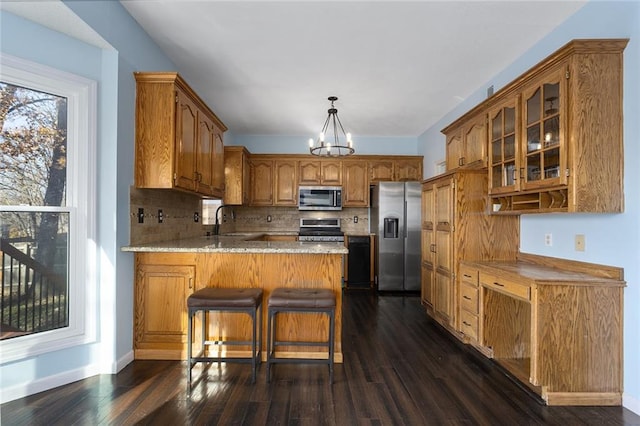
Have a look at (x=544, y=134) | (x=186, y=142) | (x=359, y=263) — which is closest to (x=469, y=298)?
(x=544, y=134)

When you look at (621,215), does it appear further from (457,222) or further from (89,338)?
(89,338)

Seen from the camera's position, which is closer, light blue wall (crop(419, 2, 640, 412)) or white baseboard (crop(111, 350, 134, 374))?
light blue wall (crop(419, 2, 640, 412))

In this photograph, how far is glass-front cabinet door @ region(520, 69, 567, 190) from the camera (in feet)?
6.84

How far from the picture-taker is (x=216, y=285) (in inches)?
103

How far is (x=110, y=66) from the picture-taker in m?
2.36

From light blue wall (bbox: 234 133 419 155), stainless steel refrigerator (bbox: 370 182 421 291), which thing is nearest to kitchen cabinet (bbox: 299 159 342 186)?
light blue wall (bbox: 234 133 419 155)

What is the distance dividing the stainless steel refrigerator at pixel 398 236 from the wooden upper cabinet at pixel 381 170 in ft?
1.69

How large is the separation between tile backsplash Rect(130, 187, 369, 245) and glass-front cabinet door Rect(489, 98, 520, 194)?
10.2 ft

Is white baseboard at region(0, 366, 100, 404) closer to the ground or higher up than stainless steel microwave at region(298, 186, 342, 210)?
closer to the ground

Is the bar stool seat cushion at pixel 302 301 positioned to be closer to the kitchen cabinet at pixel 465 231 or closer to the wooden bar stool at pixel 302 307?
the wooden bar stool at pixel 302 307

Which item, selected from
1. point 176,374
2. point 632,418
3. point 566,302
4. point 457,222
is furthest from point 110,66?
point 632,418

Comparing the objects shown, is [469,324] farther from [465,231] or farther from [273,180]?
[273,180]

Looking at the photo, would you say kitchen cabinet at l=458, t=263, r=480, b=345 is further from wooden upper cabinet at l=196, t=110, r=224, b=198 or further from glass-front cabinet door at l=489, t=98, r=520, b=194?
wooden upper cabinet at l=196, t=110, r=224, b=198

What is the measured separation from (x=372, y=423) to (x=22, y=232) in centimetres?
250
